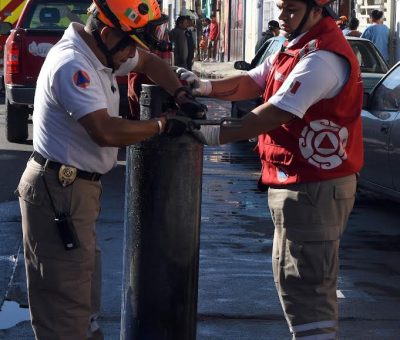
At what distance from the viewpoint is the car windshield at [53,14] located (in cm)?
1479

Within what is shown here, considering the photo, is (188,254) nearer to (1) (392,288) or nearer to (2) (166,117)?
(2) (166,117)

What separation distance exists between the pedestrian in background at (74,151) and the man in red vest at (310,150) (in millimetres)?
468


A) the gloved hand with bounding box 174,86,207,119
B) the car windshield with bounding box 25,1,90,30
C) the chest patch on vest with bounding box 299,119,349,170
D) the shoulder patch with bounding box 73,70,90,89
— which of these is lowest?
the car windshield with bounding box 25,1,90,30

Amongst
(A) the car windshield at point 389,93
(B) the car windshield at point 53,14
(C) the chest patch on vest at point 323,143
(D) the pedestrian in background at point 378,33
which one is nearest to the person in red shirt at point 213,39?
(D) the pedestrian in background at point 378,33

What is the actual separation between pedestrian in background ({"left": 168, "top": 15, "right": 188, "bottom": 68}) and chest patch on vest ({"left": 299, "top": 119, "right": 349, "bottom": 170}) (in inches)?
930

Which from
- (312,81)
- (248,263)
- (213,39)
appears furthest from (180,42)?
(312,81)

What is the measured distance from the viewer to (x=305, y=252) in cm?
478

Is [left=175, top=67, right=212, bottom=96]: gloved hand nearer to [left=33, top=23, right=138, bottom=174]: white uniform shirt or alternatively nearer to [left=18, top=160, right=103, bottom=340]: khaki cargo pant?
[left=33, top=23, right=138, bottom=174]: white uniform shirt

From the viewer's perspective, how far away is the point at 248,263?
26.2 ft

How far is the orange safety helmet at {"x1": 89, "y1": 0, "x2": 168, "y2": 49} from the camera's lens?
4.47 m

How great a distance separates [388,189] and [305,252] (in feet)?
16.0

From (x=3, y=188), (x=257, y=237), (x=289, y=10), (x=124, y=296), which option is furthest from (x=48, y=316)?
(x=3, y=188)

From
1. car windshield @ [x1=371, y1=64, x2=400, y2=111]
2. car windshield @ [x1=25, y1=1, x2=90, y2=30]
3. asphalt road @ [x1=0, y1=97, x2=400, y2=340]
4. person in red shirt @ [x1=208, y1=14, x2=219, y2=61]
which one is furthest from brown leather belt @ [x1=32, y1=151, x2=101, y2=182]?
person in red shirt @ [x1=208, y1=14, x2=219, y2=61]

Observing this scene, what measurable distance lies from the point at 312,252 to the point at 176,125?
78cm
